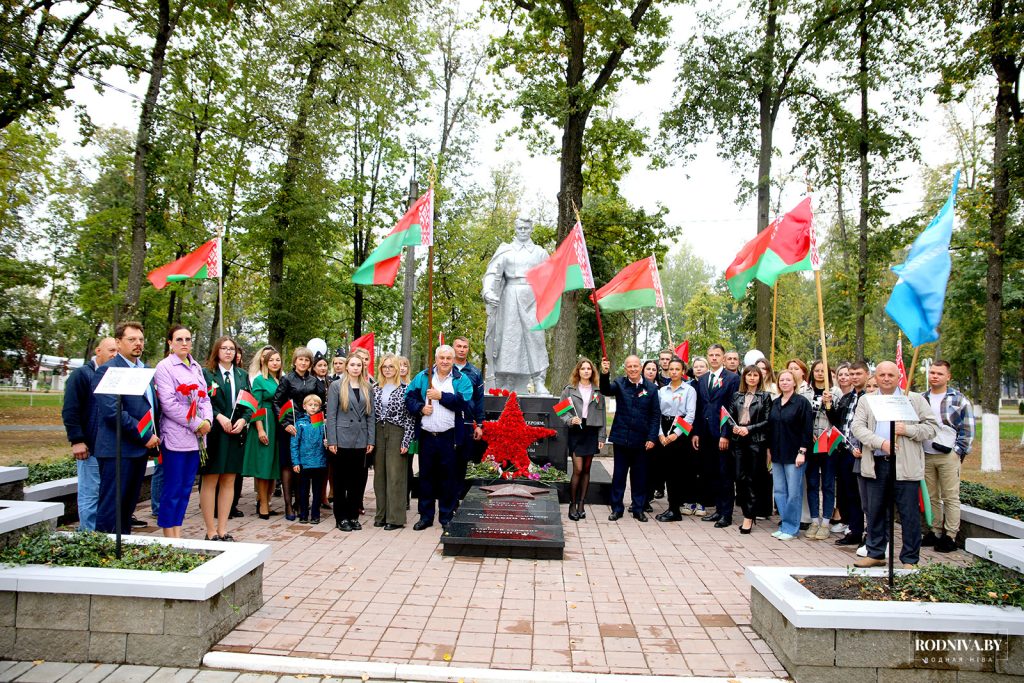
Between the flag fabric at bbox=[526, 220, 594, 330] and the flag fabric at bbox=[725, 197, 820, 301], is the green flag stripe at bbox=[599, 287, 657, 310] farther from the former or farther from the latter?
the flag fabric at bbox=[725, 197, 820, 301]

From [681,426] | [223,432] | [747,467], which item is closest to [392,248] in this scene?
[223,432]

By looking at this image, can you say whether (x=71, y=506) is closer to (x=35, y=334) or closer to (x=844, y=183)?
(x=844, y=183)

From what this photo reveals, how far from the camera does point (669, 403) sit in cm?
852

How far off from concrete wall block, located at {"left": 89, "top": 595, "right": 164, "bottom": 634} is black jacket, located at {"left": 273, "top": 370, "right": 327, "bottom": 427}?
143 inches

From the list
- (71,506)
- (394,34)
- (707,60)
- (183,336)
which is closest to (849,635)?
(183,336)

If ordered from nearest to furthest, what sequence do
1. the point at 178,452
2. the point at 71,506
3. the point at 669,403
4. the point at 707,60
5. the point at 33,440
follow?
the point at 178,452 → the point at 71,506 → the point at 669,403 → the point at 33,440 → the point at 707,60

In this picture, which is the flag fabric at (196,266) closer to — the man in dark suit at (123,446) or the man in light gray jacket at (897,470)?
the man in dark suit at (123,446)

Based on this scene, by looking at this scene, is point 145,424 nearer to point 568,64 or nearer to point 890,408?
point 890,408

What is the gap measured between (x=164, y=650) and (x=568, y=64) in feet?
49.8

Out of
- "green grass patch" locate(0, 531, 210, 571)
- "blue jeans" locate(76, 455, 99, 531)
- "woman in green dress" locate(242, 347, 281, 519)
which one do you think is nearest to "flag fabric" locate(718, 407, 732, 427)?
"woman in green dress" locate(242, 347, 281, 519)

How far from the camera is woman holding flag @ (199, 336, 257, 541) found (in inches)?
247

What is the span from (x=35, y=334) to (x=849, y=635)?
43535 mm

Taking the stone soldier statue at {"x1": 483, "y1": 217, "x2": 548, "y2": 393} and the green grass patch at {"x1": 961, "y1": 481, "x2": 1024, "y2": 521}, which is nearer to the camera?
the green grass patch at {"x1": 961, "y1": 481, "x2": 1024, "y2": 521}

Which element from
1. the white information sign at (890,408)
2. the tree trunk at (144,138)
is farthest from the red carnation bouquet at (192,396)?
the tree trunk at (144,138)
